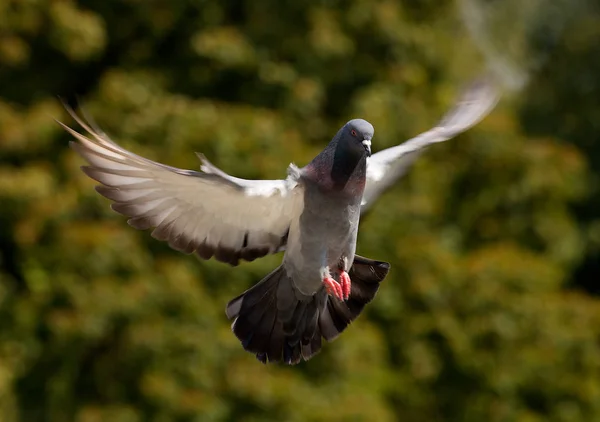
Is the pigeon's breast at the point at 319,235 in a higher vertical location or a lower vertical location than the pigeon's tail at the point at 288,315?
higher

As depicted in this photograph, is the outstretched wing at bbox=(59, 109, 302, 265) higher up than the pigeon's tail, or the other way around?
the outstretched wing at bbox=(59, 109, 302, 265)

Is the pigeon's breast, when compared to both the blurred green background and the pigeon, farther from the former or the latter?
the blurred green background

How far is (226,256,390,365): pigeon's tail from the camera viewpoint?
16.8 feet

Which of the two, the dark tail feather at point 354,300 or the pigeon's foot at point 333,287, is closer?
the pigeon's foot at point 333,287

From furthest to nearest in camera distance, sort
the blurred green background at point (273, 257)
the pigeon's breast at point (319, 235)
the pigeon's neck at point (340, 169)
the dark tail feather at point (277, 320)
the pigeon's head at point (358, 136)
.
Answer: the blurred green background at point (273, 257), the dark tail feather at point (277, 320), the pigeon's breast at point (319, 235), the pigeon's neck at point (340, 169), the pigeon's head at point (358, 136)

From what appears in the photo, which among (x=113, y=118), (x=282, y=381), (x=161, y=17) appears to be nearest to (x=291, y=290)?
(x=282, y=381)

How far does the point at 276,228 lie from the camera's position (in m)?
5.01

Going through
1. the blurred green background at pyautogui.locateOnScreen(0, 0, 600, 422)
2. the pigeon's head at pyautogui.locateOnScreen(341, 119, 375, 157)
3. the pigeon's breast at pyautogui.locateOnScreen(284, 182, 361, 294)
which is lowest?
the blurred green background at pyautogui.locateOnScreen(0, 0, 600, 422)

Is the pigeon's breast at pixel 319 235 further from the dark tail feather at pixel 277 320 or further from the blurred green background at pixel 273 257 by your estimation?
the blurred green background at pixel 273 257

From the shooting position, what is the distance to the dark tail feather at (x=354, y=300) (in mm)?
5156

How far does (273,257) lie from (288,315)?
5.81 m

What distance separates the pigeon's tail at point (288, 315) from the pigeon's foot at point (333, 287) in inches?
12.5

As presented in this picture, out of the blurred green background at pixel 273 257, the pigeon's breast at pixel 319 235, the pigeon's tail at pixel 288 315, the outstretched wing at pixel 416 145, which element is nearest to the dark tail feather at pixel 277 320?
the pigeon's tail at pixel 288 315

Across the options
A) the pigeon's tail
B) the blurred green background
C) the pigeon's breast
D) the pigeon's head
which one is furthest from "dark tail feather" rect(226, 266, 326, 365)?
the blurred green background
